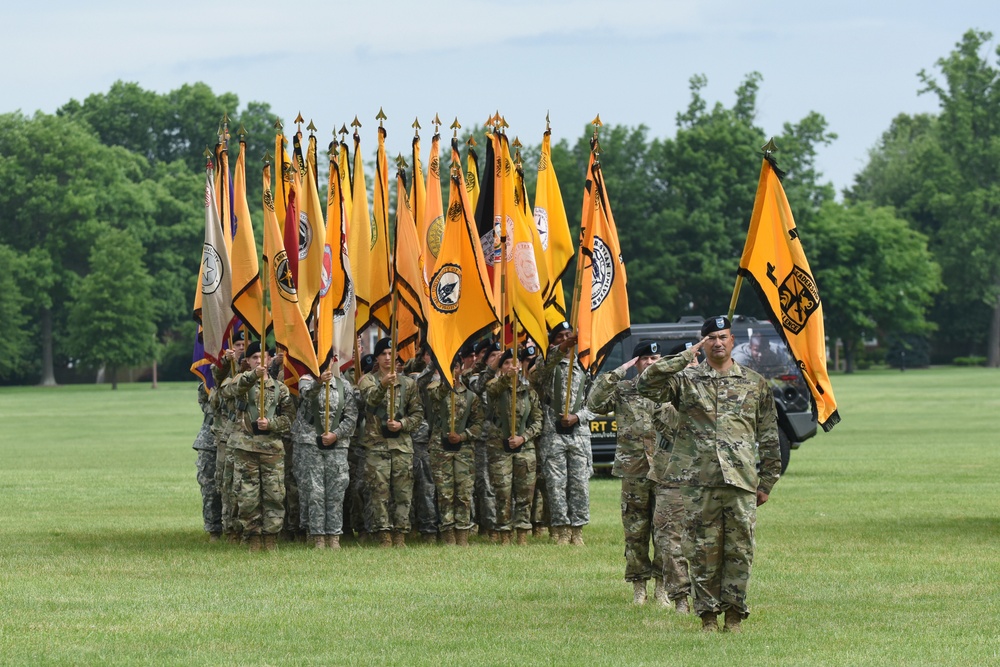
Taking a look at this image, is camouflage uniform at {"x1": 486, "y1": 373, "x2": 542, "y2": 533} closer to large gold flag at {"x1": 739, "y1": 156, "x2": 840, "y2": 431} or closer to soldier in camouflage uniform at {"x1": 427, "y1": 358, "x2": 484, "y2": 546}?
soldier in camouflage uniform at {"x1": 427, "y1": 358, "x2": 484, "y2": 546}

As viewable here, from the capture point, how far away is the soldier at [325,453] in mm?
16031

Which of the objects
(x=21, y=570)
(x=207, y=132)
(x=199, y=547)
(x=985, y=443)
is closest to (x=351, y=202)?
(x=199, y=547)

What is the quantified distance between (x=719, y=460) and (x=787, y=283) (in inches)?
88.4

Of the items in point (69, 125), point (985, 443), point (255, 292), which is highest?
point (69, 125)

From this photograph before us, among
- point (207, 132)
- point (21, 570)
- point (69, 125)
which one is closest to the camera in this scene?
point (21, 570)

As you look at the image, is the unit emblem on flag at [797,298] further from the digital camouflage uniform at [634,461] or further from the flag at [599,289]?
the flag at [599,289]

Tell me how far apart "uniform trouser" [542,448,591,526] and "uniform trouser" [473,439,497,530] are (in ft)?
1.98

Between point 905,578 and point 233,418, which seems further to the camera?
point 233,418

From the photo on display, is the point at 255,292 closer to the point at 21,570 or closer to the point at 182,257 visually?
the point at 21,570

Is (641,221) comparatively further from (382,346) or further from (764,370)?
(382,346)

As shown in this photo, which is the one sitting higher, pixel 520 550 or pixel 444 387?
pixel 444 387

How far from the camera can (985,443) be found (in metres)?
31.8

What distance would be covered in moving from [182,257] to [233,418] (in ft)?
261

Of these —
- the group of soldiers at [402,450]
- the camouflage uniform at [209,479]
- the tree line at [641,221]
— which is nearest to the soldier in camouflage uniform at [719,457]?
the group of soldiers at [402,450]
